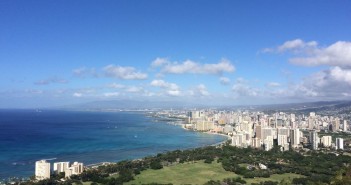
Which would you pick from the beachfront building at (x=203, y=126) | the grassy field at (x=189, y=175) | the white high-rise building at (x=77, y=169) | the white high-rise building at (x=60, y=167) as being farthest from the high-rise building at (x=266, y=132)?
the white high-rise building at (x=60, y=167)

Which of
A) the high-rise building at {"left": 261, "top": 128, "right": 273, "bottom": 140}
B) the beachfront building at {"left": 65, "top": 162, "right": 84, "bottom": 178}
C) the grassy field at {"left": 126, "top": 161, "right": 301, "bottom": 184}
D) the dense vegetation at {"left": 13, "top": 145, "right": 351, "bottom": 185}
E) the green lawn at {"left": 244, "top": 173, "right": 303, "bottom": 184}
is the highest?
the high-rise building at {"left": 261, "top": 128, "right": 273, "bottom": 140}

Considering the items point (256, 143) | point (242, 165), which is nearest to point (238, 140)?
point (256, 143)

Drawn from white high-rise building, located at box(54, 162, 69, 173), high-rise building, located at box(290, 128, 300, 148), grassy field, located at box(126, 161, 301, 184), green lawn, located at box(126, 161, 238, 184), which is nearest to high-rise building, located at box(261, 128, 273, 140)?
high-rise building, located at box(290, 128, 300, 148)

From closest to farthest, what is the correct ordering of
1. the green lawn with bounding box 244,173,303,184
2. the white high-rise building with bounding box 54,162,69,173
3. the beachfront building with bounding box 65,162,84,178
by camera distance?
1. the green lawn with bounding box 244,173,303,184
2. the beachfront building with bounding box 65,162,84,178
3. the white high-rise building with bounding box 54,162,69,173

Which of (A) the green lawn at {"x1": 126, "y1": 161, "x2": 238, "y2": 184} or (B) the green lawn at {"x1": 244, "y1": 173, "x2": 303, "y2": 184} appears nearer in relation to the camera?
(A) the green lawn at {"x1": 126, "y1": 161, "x2": 238, "y2": 184}

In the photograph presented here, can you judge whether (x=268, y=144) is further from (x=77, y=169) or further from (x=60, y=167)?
(x=60, y=167)

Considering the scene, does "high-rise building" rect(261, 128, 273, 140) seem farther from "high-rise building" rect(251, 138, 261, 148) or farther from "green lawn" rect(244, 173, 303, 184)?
"green lawn" rect(244, 173, 303, 184)

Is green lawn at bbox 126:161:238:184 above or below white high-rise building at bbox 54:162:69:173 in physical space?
below

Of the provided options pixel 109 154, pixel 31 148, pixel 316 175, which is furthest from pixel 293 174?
pixel 31 148
